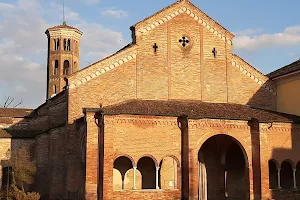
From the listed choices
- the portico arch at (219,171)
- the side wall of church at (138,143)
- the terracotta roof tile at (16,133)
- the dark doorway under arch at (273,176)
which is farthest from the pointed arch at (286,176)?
the terracotta roof tile at (16,133)

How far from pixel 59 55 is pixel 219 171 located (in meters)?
31.1

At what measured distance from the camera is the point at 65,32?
5072 centimetres

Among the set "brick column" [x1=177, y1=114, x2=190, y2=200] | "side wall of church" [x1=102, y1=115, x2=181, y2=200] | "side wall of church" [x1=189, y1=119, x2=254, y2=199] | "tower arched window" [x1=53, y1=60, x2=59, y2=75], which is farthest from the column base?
"tower arched window" [x1=53, y1=60, x2=59, y2=75]

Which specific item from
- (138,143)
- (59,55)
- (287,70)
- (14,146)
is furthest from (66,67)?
(138,143)

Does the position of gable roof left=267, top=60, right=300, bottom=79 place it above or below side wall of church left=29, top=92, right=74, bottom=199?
above

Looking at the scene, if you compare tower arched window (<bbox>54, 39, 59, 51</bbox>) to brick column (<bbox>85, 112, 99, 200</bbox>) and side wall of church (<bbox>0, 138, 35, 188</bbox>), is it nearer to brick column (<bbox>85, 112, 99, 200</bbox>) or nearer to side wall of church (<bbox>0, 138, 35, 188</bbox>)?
side wall of church (<bbox>0, 138, 35, 188</bbox>)

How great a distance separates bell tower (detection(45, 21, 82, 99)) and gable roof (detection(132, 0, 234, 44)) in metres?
27.4

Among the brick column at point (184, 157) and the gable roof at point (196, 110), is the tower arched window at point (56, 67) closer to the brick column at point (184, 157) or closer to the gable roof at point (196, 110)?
the gable roof at point (196, 110)

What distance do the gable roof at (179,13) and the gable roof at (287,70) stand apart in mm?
3326

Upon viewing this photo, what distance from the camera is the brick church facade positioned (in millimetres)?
20641

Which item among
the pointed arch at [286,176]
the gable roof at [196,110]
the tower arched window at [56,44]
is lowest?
the pointed arch at [286,176]

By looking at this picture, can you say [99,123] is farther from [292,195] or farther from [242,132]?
[292,195]

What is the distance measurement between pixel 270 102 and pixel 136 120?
9.56 m

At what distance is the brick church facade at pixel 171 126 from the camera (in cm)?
2064
